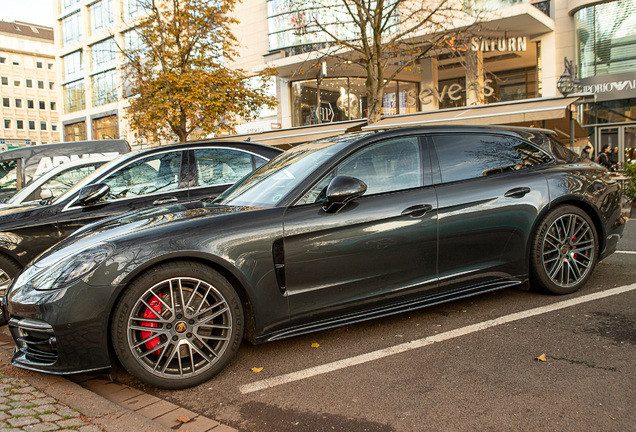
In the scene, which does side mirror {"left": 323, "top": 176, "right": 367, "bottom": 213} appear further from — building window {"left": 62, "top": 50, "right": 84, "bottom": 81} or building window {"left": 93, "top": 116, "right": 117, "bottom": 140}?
building window {"left": 62, "top": 50, "right": 84, "bottom": 81}

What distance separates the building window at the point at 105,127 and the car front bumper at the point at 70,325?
41.8m

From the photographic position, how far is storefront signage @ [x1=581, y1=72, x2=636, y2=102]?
2016 cm

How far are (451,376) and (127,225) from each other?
2.30 metres

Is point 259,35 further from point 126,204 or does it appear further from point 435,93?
point 126,204

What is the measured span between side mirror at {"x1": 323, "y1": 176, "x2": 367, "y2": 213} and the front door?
12 centimetres

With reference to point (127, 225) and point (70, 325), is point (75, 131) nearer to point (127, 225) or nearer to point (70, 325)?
point (127, 225)

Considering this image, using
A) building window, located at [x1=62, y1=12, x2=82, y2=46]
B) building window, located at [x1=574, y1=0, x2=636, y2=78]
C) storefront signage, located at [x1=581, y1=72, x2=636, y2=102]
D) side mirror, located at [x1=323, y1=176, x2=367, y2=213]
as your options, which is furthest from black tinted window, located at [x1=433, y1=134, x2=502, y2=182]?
building window, located at [x1=62, y1=12, x2=82, y2=46]

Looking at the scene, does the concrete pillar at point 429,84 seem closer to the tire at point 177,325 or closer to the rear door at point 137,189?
the rear door at point 137,189

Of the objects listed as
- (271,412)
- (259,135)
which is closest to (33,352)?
(271,412)

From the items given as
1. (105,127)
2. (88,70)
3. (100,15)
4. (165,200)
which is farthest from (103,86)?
(165,200)

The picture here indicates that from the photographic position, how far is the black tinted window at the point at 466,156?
4.03 meters

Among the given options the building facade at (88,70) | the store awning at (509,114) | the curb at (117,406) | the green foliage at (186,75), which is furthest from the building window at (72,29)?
the curb at (117,406)

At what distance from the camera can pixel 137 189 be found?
5.49 metres

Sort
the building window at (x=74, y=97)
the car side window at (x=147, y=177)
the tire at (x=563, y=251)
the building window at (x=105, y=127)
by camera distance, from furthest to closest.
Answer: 1. the building window at (x=74, y=97)
2. the building window at (x=105, y=127)
3. the car side window at (x=147, y=177)
4. the tire at (x=563, y=251)
